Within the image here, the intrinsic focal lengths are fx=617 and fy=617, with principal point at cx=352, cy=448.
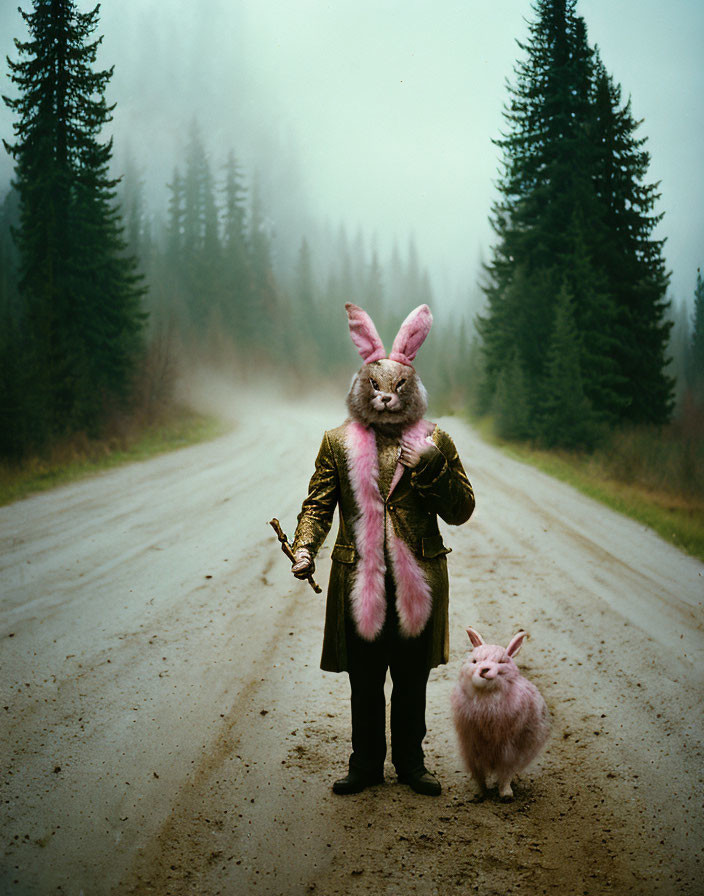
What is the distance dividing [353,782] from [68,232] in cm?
921

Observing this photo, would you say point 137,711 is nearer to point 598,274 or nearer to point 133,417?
point 133,417

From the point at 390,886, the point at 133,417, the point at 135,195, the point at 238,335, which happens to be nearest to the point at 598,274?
the point at 133,417

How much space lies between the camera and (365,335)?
2.77 m

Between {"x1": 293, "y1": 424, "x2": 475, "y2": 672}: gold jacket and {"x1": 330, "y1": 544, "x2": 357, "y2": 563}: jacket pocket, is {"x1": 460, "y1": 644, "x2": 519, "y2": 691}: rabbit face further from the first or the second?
{"x1": 330, "y1": 544, "x2": 357, "y2": 563}: jacket pocket

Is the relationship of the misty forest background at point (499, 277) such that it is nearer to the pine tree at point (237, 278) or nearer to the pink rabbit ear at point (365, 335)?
the pink rabbit ear at point (365, 335)

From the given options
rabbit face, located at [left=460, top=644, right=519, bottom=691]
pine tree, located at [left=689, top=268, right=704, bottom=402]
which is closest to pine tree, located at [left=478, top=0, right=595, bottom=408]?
pine tree, located at [left=689, top=268, right=704, bottom=402]

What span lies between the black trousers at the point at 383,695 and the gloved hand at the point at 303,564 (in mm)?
327

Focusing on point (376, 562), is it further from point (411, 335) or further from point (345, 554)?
point (411, 335)

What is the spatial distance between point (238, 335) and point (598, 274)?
17.4 meters

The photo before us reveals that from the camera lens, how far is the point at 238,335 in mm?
27047

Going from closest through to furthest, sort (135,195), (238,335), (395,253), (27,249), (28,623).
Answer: (28,623), (27,249), (135,195), (395,253), (238,335)

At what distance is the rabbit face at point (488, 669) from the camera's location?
2.59m

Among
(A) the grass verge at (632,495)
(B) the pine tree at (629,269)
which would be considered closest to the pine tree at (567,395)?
(A) the grass verge at (632,495)

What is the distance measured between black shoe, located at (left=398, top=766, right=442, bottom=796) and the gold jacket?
1.63 ft
